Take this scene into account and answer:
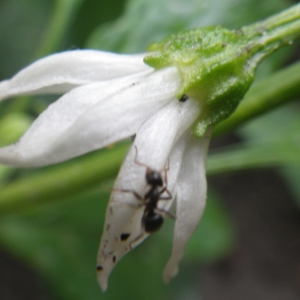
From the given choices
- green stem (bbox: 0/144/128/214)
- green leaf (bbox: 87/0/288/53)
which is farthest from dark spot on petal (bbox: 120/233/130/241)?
green leaf (bbox: 87/0/288/53)

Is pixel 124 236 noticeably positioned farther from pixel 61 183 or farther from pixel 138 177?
pixel 61 183

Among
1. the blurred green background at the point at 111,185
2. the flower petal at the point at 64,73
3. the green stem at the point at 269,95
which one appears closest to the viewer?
the flower petal at the point at 64,73

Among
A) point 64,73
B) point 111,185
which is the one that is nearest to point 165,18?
point 111,185

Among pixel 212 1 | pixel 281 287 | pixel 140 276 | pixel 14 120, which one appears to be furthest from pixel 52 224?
pixel 281 287

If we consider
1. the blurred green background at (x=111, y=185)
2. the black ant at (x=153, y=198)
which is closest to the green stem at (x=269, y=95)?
the blurred green background at (x=111, y=185)

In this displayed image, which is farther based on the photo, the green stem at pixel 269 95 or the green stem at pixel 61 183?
the green stem at pixel 61 183

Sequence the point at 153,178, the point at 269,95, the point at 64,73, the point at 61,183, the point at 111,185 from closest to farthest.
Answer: the point at 153,178
the point at 64,73
the point at 269,95
the point at 61,183
the point at 111,185

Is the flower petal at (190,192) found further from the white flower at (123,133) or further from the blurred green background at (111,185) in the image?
the blurred green background at (111,185)
